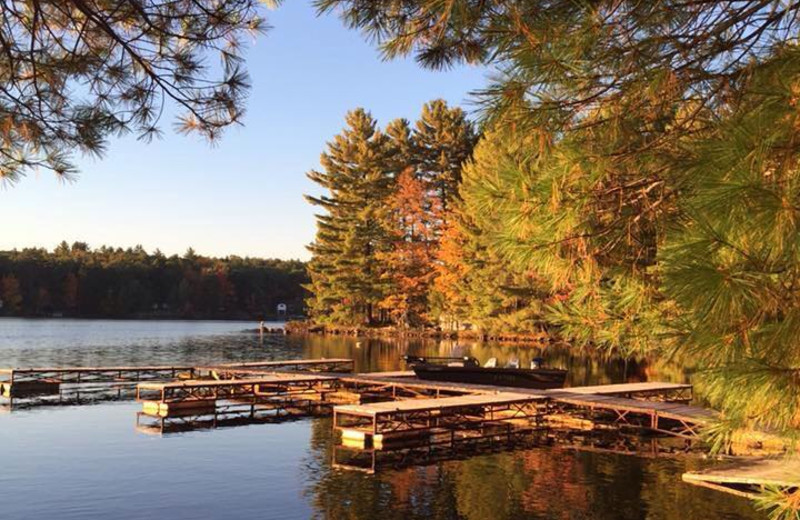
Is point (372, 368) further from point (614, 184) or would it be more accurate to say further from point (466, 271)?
point (614, 184)

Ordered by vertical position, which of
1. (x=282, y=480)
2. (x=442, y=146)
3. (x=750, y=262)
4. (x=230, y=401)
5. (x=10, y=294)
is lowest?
(x=282, y=480)

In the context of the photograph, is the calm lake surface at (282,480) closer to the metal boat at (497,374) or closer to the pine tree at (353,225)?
the metal boat at (497,374)

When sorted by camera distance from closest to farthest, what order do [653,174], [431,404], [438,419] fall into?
[653,174]
[431,404]
[438,419]

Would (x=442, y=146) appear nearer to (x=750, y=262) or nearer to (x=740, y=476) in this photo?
(x=740, y=476)

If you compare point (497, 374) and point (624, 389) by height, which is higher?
point (497, 374)

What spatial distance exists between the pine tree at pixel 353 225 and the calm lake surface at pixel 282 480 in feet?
110

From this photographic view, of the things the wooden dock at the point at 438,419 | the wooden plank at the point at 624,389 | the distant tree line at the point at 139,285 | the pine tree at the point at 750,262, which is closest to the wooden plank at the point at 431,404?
the wooden dock at the point at 438,419

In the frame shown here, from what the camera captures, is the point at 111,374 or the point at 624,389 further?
the point at 111,374

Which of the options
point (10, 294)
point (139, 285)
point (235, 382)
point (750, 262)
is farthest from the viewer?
point (139, 285)

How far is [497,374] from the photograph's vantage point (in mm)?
21609

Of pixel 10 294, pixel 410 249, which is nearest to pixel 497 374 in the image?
pixel 410 249

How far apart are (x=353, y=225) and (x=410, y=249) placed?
14.3 ft

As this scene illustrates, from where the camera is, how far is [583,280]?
4.98 metres

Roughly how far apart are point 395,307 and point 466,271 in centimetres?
999
